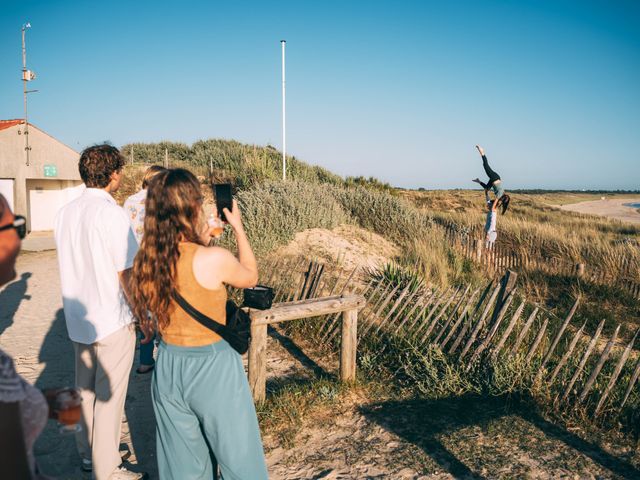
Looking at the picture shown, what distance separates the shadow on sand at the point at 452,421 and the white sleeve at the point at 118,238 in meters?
2.53

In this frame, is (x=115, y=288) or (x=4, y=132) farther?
(x=4, y=132)

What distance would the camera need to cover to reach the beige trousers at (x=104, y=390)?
289 centimetres

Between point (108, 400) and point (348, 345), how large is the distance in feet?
7.46

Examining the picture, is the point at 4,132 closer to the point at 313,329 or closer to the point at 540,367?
the point at 313,329

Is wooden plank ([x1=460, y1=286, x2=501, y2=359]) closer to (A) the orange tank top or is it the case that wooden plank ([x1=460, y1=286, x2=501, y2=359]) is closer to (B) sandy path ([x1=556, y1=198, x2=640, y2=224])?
(A) the orange tank top

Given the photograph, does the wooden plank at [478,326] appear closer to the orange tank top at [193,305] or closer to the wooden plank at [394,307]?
the wooden plank at [394,307]

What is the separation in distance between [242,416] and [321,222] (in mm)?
9779

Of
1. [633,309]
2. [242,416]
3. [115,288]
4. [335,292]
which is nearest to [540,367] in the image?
[335,292]

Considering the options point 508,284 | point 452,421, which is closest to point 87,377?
point 452,421

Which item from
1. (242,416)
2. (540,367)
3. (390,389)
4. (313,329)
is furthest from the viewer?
(313,329)

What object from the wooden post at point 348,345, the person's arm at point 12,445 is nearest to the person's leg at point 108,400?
the person's arm at point 12,445

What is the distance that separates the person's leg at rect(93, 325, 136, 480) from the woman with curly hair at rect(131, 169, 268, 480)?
0.74 metres

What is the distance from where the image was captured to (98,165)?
292 centimetres

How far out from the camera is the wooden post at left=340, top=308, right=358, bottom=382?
14.8 ft
